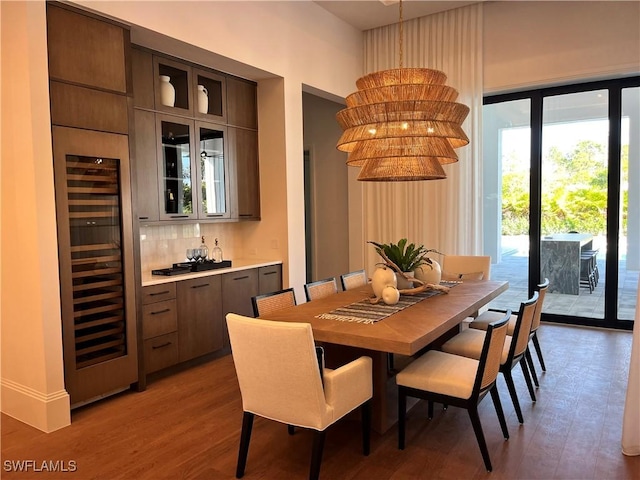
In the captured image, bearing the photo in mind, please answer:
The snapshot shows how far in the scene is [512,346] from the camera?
2.97 metres

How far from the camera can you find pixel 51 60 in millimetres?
3057

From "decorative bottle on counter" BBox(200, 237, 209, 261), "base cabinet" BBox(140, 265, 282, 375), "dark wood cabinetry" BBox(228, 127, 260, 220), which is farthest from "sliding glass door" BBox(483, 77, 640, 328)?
"decorative bottle on counter" BBox(200, 237, 209, 261)

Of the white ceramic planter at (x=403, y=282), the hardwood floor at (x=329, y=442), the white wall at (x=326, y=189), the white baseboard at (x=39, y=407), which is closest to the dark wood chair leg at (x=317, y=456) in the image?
the hardwood floor at (x=329, y=442)

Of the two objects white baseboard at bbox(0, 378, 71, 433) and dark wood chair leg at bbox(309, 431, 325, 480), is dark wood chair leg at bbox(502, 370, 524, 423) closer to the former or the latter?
dark wood chair leg at bbox(309, 431, 325, 480)

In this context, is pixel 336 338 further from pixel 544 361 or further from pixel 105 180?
pixel 544 361

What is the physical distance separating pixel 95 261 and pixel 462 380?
255 centimetres

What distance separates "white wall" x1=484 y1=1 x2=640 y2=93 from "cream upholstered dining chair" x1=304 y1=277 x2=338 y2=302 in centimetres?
330

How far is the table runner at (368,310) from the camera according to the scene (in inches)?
112

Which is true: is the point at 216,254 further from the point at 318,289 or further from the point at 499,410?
the point at 499,410

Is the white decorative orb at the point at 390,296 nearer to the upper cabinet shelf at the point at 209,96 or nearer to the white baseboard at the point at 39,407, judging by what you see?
the white baseboard at the point at 39,407

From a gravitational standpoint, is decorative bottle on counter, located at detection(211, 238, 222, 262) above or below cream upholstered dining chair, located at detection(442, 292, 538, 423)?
above

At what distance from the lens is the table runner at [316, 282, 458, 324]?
9.36ft

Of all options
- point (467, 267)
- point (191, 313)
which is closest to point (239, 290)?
point (191, 313)

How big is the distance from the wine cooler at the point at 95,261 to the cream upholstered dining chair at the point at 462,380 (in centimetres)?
211
